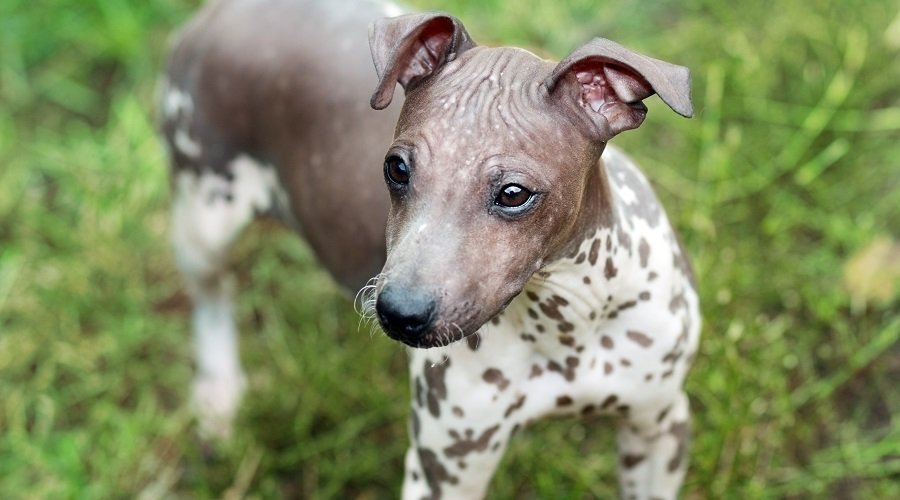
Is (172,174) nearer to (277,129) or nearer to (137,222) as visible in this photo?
(277,129)

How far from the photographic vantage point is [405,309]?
186 centimetres

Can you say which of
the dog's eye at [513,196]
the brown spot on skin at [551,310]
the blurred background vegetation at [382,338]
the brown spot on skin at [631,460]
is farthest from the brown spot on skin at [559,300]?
the blurred background vegetation at [382,338]

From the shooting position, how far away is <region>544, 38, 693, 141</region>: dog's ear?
6.20 ft

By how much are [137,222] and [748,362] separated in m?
2.11

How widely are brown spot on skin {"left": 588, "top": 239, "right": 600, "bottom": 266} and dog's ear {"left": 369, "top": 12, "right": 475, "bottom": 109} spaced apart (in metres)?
0.41

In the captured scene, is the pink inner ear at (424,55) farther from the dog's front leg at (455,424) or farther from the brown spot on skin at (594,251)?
the dog's front leg at (455,424)

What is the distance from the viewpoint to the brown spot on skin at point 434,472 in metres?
2.45

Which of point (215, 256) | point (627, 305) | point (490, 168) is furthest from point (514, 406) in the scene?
point (215, 256)

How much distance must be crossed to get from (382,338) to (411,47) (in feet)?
5.30

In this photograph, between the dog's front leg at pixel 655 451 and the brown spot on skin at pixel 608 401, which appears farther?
the dog's front leg at pixel 655 451

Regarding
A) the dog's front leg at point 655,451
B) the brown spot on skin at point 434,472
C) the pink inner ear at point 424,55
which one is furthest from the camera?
the dog's front leg at point 655,451

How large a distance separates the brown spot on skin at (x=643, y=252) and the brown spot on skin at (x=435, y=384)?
42 cm

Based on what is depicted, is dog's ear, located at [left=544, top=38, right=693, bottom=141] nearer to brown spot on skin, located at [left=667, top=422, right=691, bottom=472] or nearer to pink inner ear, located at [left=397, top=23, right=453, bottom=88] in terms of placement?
pink inner ear, located at [left=397, top=23, right=453, bottom=88]

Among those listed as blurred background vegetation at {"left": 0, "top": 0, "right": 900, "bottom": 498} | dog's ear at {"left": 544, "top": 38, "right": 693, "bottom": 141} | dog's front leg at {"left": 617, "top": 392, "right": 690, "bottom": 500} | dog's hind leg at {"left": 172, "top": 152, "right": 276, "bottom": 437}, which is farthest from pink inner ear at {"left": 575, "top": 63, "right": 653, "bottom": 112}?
blurred background vegetation at {"left": 0, "top": 0, "right": 900, "bottom": 498}
